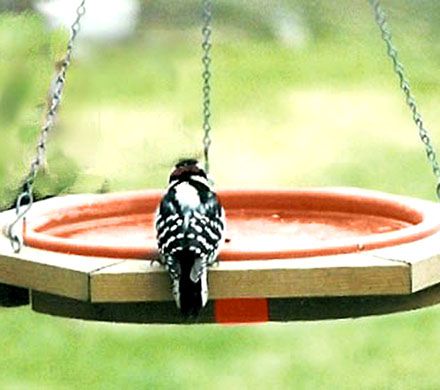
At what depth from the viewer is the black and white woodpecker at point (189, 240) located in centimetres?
241

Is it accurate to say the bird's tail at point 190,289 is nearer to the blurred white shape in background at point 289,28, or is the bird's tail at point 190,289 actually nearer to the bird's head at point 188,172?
the bird's head at point 188,172

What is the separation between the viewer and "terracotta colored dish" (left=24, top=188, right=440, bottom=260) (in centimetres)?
292

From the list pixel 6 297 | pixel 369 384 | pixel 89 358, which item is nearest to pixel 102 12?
pixel 89 358

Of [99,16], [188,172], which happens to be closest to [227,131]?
[99,16]

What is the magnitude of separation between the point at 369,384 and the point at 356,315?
2.61 meters

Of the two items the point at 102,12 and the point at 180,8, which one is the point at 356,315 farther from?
the point at 180,8

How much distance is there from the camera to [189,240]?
8.05ft

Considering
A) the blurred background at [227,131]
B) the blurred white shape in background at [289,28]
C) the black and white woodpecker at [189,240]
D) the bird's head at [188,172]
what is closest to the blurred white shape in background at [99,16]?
the blurred background at [227,131]

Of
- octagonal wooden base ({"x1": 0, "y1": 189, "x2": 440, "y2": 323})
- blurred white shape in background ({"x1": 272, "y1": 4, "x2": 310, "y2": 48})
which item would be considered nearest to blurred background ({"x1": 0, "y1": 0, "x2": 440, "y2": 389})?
blurred white shape in background ({"x1": 272, "y1": 4, "x2": 310, "y2": 48})

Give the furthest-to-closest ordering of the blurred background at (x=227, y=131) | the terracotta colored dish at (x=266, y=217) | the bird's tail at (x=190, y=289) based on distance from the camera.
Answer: the blurred background at (x=227, y=131)
the terracotta colored dish at (x=266, y=217)
the bird's tail at (x=190, y=289)

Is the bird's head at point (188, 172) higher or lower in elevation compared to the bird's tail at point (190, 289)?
higher

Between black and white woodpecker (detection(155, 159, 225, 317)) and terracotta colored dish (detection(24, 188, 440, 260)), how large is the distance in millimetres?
161

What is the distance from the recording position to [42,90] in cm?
479

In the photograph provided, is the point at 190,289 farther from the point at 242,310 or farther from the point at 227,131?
the point at 227,131
